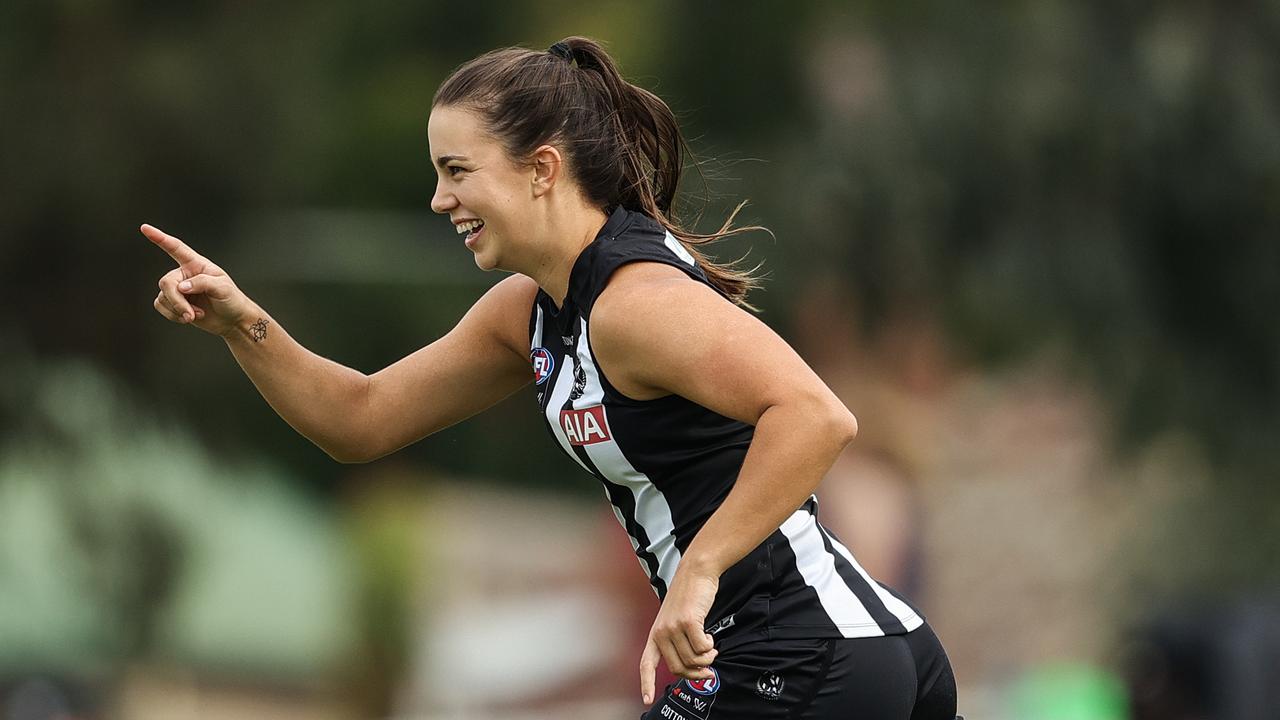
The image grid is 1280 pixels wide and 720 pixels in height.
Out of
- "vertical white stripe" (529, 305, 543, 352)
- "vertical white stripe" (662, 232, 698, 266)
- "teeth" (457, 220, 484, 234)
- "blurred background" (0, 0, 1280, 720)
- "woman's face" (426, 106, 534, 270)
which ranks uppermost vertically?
"woman's face" (426, 106, 534, 270)

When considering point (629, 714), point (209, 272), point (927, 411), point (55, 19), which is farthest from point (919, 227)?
point (209, 272)

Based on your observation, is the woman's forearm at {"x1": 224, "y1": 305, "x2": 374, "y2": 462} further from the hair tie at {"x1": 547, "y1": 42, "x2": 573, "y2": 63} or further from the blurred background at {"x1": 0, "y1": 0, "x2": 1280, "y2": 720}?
the blurred background at {"x1": 0, "y1": 0, "x2": 1280, "y2": 720}

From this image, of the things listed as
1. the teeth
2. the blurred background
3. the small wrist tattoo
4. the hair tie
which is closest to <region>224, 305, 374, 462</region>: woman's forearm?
the small wrist tattoo

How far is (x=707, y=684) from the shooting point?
322 centimetres

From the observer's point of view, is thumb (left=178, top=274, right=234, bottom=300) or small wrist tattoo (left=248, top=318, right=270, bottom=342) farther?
A: small wrist tattoo (left=248, top=318, right=270, bottom=342)

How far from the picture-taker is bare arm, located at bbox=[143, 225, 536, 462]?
379 centimetres

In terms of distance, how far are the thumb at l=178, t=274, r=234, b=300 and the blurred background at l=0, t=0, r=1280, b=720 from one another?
4.37 metres

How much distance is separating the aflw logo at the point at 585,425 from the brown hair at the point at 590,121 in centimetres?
35

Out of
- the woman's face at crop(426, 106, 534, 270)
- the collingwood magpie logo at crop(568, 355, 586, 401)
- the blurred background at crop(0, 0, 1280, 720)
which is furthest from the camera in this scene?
the blurred background at crop(0, 0, 1280, 720)

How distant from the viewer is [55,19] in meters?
9.84

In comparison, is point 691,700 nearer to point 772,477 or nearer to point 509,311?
point 772,477

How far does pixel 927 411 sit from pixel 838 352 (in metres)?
1.13

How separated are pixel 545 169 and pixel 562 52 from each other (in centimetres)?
27

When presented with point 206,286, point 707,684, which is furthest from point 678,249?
point 206,286
